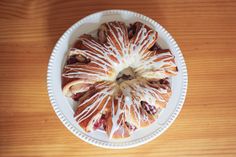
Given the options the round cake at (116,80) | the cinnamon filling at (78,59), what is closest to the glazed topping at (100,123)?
the round cake at (116,80)

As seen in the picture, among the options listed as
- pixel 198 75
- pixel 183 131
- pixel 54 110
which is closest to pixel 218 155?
pixel 183 131

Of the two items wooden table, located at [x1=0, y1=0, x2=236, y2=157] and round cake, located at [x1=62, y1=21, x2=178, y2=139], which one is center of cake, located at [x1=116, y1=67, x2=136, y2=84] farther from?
wooden table, located at [x1=0, y1=0, x2=236, y2=157]

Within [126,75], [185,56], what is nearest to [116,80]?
[126,75]

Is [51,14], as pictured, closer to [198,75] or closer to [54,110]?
[54,110]

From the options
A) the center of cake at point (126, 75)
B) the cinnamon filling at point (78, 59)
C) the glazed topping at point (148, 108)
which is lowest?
the glazed topping at point (148, 108)

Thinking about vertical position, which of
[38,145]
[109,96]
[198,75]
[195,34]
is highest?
[195,34]

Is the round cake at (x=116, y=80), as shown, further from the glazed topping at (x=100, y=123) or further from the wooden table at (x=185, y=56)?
the wooden table at (x=185, y=56)

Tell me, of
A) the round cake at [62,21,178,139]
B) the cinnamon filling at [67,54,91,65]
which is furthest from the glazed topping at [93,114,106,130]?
the cinnamon filling at [67,54,91,65]
